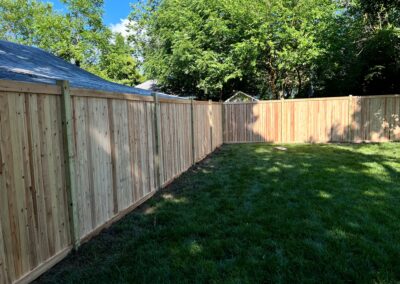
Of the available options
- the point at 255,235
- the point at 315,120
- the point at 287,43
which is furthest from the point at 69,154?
the point at 287,43

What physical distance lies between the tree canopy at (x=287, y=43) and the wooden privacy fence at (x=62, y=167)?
35.0 ft

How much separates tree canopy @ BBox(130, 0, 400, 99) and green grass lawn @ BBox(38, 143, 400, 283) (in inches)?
369

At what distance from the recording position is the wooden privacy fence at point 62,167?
7.04 feet

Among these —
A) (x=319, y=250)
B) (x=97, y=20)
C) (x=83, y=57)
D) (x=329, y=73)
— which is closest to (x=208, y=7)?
(x=329, y=73)

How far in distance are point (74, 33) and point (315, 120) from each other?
20183mm

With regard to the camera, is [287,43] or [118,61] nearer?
[287,43]

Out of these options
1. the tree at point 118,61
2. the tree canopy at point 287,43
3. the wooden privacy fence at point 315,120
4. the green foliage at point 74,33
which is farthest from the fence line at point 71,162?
the green foliage at point 74,33

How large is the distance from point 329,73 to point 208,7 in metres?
7.17

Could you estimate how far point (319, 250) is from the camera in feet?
9.24

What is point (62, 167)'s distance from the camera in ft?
8.90

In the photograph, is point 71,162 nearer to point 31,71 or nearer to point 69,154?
point 69,154

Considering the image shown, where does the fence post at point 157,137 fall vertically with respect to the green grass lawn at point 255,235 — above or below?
above

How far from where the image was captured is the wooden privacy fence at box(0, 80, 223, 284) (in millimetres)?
2145

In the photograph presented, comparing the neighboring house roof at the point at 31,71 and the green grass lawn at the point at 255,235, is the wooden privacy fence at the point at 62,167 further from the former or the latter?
the neighboring house roof at the point at 31,71
